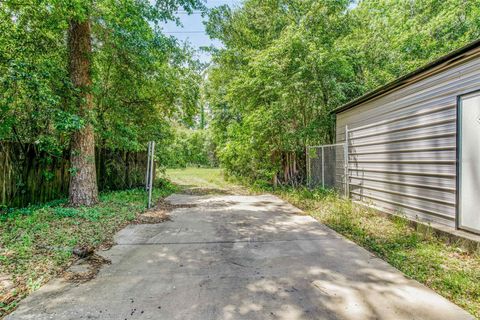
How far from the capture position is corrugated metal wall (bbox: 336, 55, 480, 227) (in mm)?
3680

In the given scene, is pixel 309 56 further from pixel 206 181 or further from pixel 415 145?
pixel 206 181

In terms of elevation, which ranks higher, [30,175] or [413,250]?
[30,175]

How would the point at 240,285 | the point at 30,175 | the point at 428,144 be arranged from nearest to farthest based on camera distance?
the point at 240,285
the point at 428,144
the point at 30,175

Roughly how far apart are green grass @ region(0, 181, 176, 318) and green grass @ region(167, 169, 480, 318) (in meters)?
3.75

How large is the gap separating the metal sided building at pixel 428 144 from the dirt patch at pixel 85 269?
455 cm

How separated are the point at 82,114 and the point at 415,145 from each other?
6.41 metres

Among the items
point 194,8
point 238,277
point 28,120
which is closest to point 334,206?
point 238,277

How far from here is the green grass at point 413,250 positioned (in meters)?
2.43

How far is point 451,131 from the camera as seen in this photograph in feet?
12.1

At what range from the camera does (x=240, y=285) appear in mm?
2512

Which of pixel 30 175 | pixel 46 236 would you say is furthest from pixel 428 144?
pixel 30 175

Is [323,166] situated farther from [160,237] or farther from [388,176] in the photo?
[160,237]

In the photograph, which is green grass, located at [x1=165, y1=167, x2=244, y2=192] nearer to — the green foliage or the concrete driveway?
the green foliage

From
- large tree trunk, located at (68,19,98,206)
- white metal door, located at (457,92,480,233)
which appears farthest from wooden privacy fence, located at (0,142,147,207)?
white metal door, located at (457,92,480,233)
